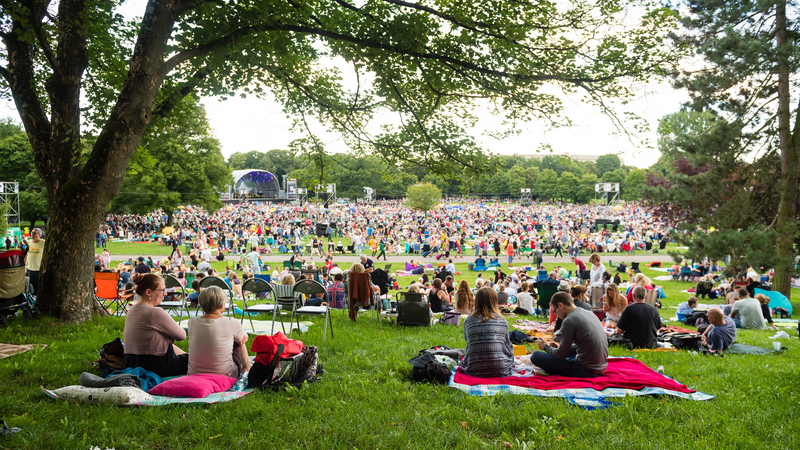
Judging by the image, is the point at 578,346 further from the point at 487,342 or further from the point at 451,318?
the point at 451,318

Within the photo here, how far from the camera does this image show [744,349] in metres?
6.99

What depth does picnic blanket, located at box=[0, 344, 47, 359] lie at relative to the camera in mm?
5355

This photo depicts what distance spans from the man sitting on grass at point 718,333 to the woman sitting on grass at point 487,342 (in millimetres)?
3903

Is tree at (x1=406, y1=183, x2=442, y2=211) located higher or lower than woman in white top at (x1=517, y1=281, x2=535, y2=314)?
higher

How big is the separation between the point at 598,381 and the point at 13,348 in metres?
6.59

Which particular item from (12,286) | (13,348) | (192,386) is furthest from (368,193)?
(192,386)

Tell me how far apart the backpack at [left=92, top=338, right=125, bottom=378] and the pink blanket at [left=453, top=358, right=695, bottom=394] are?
3364 millimetres

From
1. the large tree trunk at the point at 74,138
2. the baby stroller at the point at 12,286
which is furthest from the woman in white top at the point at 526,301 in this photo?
the baby stroller at the point at 12,286

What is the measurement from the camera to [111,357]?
15.5ft

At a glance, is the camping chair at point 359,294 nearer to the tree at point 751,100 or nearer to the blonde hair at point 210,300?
the blonde hair at point 210,300

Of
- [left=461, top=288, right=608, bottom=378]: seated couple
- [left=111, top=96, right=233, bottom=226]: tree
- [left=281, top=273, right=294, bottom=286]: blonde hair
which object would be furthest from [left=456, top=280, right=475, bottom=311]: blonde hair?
[left=111, top=96, right=233, bottom=226]: tree

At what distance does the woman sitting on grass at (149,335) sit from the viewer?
4516 millimetres

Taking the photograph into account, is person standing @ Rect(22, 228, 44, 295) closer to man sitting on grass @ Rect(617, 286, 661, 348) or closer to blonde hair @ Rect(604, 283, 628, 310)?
man sitting on grass @ Rect(617, 286, 661, 348)

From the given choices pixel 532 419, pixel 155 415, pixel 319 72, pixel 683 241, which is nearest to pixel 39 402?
pixel 155 415
